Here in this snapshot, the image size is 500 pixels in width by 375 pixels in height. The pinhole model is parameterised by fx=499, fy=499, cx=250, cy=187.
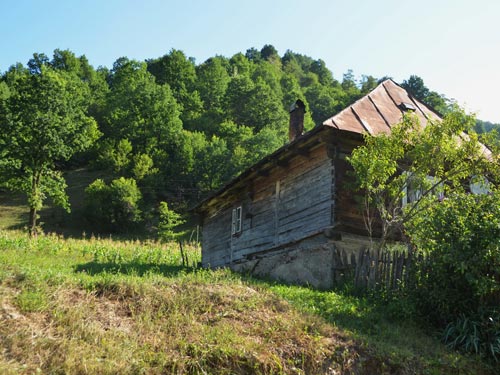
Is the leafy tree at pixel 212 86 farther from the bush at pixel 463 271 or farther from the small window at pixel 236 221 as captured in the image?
the bush at pixel 463 271

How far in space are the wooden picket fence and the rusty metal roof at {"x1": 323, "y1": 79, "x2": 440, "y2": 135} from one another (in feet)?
10.9

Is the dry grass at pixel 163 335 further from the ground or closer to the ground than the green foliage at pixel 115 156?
closer to the ground

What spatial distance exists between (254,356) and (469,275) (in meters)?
4.31

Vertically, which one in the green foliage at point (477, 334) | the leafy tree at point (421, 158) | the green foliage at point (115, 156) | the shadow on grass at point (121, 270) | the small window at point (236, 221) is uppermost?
the green foliage at point (115, 156)

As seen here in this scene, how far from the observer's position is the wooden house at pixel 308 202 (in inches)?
546

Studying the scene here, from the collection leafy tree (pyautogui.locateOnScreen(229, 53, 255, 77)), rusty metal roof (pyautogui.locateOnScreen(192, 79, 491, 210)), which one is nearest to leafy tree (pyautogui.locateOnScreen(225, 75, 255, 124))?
leafy tree (pyautogui.locateOnScreen(229, 53, 255, 77))

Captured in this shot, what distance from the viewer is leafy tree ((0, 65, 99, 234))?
34250 mm

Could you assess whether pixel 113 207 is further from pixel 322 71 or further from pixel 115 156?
pixel 322 71

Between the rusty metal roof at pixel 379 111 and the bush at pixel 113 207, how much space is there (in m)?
35.6

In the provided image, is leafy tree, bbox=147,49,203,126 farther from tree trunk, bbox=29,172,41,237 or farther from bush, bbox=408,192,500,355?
bush, bbox=408,192,500,355

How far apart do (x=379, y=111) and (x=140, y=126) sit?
52.7 m

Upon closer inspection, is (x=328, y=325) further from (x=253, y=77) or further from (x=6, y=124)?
(x=253, y=77)

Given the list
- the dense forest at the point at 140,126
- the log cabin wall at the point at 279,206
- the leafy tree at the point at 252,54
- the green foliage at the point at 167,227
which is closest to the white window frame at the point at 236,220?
the log cabin wall at the point at 279,206

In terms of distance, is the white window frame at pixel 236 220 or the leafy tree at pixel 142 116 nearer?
the white window frame at pixel 236 220
